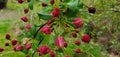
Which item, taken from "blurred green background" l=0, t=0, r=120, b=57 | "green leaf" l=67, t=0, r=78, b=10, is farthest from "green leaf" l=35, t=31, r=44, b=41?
"blurred green background" l=0, t=0, r=120, b=57

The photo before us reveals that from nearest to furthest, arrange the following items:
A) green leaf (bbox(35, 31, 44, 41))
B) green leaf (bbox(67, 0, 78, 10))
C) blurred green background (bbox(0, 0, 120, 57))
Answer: green leaf (bbox(67, 0, 78, 10)) < green leaf (bbox(35, 31, 44, 41)) < blurred green background (bbox(0, 0, 120, 57))

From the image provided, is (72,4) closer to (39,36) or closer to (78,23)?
(78,23)

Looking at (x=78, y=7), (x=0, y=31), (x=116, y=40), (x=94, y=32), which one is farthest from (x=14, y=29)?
(x=78, y=7)

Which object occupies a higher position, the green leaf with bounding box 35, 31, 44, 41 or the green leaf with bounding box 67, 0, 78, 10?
the green leaf with bounding box 67, 0, 78, 10

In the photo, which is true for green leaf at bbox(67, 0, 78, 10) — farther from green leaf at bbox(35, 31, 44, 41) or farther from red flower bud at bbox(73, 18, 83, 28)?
green leaf at bbox(35, 31, 44, 41)

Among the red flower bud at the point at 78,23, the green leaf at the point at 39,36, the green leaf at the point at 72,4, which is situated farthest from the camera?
the green leaf at the point at 39,36

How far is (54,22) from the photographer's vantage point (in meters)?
1.74

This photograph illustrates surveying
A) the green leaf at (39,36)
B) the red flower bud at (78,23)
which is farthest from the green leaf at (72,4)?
the green leaf at (39,36)

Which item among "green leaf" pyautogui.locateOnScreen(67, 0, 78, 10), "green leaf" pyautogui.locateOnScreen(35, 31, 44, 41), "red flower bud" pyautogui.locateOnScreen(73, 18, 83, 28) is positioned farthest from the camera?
"green leaf" pyautogui.locateOnScreen(35, 31, 44, 41)

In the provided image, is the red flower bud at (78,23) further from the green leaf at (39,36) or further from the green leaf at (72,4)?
the green leaf at (39,36)

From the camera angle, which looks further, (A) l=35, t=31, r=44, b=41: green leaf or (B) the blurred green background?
(B) the blurred green background

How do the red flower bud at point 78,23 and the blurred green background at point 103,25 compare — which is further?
the blurred green background at point 103,25

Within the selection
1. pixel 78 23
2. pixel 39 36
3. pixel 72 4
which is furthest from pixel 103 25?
pixel 78 23

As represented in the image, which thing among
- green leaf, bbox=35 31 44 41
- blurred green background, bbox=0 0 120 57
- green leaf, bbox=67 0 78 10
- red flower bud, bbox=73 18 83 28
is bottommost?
blurred green background, bbox=0 0 120 57
